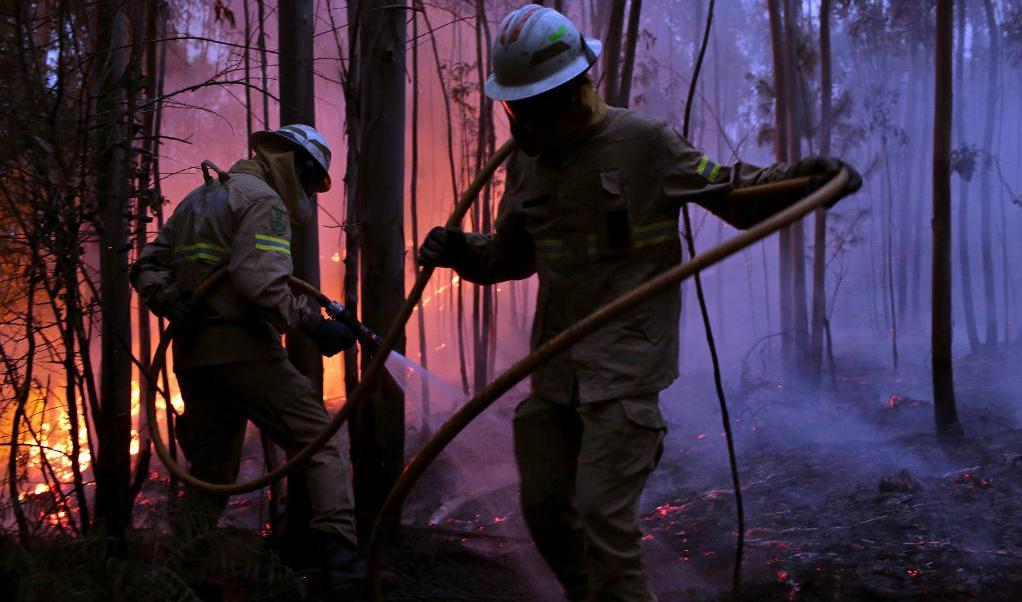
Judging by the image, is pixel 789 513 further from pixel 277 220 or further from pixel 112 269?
pixel 112 269

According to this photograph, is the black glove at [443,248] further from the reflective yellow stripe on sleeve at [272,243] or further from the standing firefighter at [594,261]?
the reflective yellow stripe on sleeve at [272,243]

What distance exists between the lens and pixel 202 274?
11.1 feet

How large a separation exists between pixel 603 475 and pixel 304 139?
2.10 meters

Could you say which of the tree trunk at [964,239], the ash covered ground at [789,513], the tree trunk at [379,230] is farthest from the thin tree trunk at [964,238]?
the tree trunk at [379,230]

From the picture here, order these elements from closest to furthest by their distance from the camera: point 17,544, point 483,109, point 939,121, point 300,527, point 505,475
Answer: point 17,544 → point 300,527 → point 939,121 → point 505,475 → point 483,109

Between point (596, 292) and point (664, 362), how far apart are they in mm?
287

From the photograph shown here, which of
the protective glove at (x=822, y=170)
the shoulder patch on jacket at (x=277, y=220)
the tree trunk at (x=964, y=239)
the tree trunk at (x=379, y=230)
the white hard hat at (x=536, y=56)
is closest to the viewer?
the protective glove at (x=822, y=170)

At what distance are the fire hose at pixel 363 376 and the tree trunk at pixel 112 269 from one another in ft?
0.52

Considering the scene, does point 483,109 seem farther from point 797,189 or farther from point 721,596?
point 797,189

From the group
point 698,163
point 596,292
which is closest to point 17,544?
point 596,292

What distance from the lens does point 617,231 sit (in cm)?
240

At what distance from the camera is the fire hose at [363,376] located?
9.12 feet

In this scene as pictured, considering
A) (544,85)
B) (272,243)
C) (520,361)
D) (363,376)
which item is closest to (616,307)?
(520,361)

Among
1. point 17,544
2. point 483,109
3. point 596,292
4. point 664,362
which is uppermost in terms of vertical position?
point 483,109
